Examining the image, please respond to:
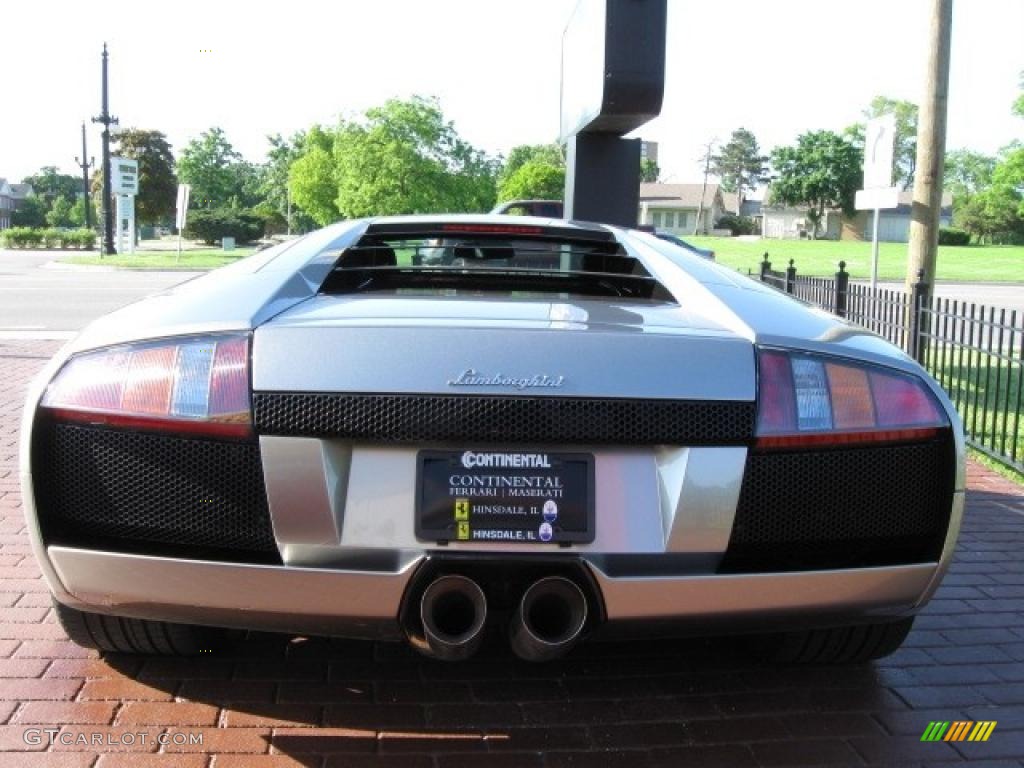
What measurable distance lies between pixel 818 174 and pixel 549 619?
344 ft

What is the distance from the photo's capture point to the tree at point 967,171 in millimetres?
119000

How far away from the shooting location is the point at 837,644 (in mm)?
2898

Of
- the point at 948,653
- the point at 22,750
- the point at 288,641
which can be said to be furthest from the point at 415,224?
the point at 948,653

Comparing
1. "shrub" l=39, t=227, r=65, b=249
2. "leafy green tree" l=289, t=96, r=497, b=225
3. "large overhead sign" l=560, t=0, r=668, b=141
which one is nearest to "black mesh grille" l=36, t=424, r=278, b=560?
"large overhead sign" l=560, t=0, r=668, b=141

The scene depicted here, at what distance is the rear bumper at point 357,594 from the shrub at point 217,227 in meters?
61.5

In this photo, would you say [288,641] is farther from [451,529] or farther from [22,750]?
[451,529]

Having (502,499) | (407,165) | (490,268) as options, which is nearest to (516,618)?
(502,499)

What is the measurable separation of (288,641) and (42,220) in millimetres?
126130

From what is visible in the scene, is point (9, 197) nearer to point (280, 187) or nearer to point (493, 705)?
point (280, 187)

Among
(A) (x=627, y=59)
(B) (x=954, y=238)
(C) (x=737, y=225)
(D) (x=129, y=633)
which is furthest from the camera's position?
(C) (x=737, y=225)

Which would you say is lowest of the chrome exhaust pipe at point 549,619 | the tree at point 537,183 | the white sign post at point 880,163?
the chrome exhaust pipe at point 549,619

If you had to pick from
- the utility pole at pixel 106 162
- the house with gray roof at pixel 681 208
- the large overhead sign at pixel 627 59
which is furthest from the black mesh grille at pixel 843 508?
the house with gray roof at pixel 681 208

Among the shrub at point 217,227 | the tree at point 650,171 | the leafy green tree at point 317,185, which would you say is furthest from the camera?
the tree at point 650,171

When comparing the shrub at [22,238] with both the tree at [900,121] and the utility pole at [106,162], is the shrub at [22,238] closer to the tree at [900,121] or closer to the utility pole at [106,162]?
the utility pole at [106,162]
